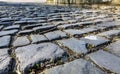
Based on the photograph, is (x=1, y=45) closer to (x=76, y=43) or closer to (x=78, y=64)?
(x=76, y=43)

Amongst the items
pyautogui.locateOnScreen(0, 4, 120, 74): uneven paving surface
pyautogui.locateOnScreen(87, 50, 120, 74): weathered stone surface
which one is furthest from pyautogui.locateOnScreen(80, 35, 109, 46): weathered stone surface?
pyautogui.locateOnScreen(87, 50, 120, 74): weathered stone surface

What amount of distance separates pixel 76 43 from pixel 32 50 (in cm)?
56

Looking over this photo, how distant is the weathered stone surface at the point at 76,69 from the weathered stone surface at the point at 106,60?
0.09 m

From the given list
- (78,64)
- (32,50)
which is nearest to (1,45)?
(32,50)

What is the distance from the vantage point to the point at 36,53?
1841 mm

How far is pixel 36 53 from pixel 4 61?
1.13 feet

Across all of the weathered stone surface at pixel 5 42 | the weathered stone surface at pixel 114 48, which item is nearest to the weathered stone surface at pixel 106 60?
the weathered stone surface at pixel 114 48

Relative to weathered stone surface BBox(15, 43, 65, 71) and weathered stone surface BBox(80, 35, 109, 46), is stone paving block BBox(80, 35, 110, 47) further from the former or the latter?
weathered stone surface BBox(15, 43, 65, 71)

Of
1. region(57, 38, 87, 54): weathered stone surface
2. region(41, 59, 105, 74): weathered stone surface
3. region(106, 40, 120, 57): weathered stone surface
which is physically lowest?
region(41, 59, 105, 74): weathered stone surface

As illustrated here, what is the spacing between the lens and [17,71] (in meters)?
1.48

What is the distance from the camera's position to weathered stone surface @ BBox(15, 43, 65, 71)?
1.63m

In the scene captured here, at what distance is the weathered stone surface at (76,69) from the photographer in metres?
1.42

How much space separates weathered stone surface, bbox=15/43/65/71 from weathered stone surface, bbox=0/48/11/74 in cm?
11

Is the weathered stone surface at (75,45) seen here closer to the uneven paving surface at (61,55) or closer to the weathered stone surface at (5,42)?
the uneven paving surface at (61,55)
